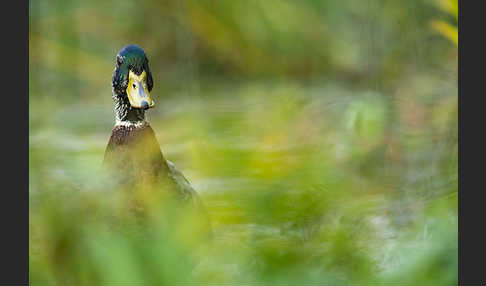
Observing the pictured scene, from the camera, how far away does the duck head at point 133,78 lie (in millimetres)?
2000

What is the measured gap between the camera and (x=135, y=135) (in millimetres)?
2137

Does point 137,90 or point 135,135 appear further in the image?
point 135,135

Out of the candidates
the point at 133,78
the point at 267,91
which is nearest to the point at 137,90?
the point at 133,78

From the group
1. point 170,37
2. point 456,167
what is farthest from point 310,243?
point 456,167

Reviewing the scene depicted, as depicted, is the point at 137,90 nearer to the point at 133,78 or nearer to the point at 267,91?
the point at 133,78

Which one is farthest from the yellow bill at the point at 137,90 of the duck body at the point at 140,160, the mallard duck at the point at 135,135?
the duck body at the point at 140,160

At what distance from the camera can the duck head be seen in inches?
78.7

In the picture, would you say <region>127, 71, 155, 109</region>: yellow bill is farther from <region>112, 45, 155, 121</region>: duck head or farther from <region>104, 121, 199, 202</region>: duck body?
<region>104, 121, 199, 202</region>: duck body

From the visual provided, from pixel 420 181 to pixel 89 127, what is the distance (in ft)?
3.38

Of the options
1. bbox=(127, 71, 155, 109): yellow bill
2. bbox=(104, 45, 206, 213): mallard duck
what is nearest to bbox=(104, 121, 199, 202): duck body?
bbox=(104, 45, 206, 213): mallard duck

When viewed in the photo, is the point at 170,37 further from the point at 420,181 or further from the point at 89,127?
the point at 420,181

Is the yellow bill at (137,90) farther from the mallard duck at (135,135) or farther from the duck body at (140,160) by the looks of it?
the duck body at (140,160)

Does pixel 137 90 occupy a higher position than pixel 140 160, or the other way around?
pixel 137 90

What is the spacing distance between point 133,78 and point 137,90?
37 millimetres
